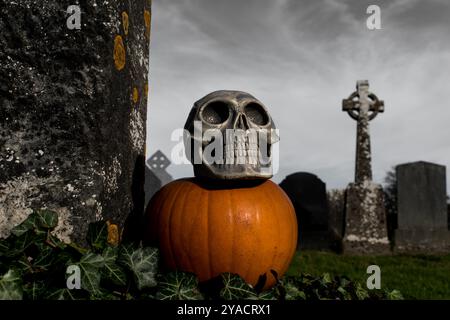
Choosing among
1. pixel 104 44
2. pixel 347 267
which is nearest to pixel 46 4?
pixel 104 44

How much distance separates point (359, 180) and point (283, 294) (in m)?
6.43

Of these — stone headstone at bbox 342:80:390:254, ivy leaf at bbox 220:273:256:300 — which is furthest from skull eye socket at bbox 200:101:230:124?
stone headstone at bbox 342:80:390:254

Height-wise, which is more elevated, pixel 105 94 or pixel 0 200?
pixel 105 94

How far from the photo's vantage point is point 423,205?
908 cm

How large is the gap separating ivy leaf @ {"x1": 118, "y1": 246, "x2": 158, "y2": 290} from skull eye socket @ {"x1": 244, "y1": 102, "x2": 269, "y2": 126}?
43.0 inches

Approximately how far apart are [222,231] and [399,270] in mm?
4394

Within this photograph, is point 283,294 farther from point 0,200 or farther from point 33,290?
point 0,200

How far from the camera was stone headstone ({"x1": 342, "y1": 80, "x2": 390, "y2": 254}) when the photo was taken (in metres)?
8.52

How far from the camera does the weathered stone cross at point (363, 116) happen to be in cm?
→ 877

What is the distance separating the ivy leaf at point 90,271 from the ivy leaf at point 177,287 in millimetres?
305

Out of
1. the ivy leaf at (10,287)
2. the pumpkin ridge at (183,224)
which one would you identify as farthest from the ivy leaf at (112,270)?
the pumpkin ridge at (183,224)
